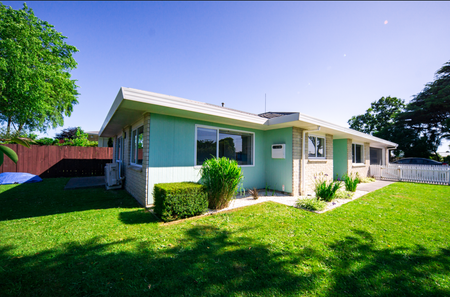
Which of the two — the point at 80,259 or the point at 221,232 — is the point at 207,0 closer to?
the point at 221,232

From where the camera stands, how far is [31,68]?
14398 millimetres

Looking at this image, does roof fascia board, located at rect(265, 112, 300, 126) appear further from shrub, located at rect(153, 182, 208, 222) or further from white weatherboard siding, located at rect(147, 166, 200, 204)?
shrub, located at rect(153, 182, 208, 222)

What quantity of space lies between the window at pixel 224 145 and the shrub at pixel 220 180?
0.73 metres

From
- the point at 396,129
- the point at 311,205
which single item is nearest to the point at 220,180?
the point at 311,205

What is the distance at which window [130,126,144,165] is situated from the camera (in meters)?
6.47

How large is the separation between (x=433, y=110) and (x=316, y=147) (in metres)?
23.7

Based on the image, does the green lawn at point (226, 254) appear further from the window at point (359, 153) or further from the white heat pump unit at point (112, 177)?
the window at point (359, 153)

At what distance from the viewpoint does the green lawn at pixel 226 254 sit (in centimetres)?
225

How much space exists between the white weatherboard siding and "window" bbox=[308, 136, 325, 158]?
4.93 metres

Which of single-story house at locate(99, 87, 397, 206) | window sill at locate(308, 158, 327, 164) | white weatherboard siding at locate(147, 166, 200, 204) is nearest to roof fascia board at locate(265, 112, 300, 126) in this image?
single-story house at locate(99, 87, 397, 206)

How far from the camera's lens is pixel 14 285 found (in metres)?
2.21

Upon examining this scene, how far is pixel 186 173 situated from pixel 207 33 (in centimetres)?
592

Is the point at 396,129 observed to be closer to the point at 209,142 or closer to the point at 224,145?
the point at 224,145

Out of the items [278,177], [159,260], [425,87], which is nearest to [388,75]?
[278,177]
